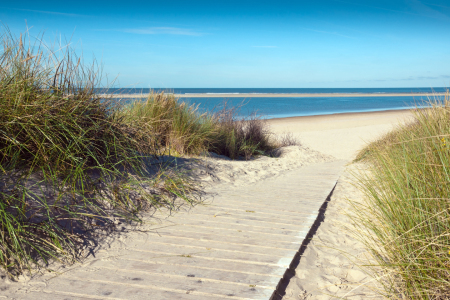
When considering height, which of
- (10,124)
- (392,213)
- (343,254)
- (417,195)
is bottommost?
(343,254)

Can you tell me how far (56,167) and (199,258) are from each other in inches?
66.5

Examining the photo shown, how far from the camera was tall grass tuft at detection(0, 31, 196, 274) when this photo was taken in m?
2.70

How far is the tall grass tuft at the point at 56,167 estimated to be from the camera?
2.70 metres

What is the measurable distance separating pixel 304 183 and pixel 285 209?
1.61 metres

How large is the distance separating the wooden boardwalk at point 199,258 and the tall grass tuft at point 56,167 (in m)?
0.32

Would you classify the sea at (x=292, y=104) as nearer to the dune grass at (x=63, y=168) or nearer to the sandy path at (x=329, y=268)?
the dune grass at (x=63, y=168)

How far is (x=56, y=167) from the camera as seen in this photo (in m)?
3.28

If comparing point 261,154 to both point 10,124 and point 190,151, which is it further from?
point 10,124

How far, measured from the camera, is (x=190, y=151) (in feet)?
21.8

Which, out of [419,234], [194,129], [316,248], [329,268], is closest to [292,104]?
[194,129]

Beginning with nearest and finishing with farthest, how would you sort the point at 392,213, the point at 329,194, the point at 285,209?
the point at 392,213
the point at 285,209
the point at 329,194

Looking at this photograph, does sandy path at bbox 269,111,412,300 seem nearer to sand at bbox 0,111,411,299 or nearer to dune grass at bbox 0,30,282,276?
sand at bbox 0,111,411,299

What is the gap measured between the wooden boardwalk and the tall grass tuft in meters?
0.32

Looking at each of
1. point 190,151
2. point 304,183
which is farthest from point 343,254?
point 190,151
